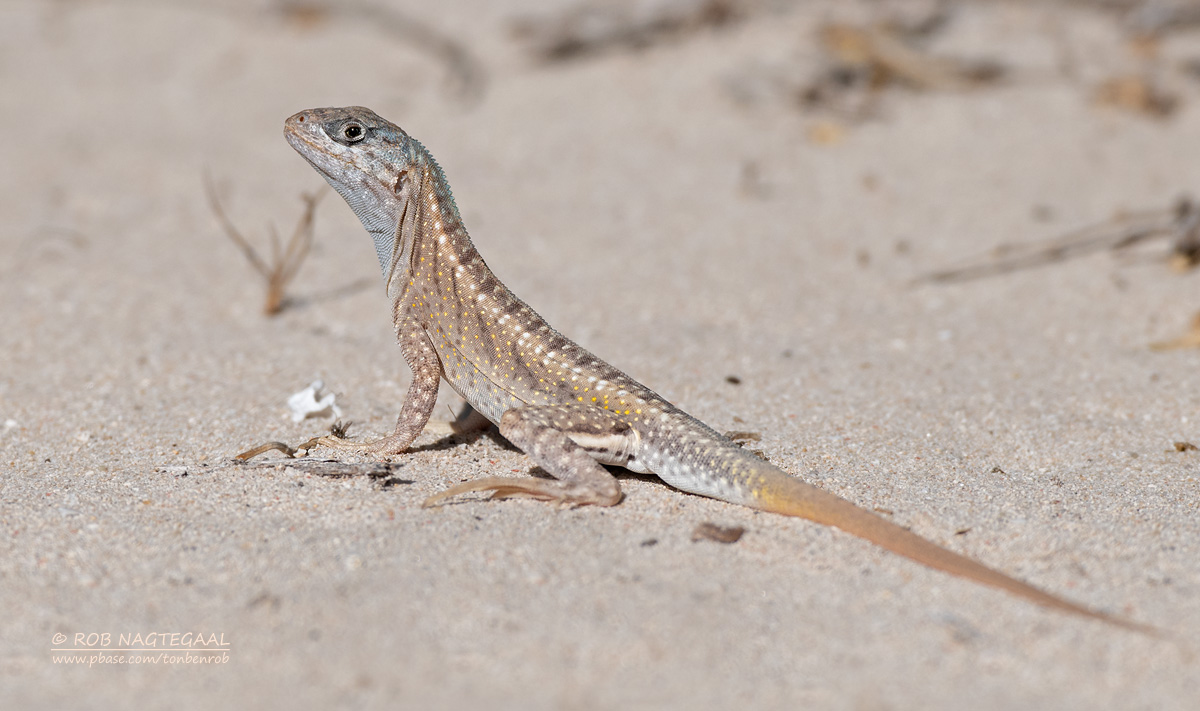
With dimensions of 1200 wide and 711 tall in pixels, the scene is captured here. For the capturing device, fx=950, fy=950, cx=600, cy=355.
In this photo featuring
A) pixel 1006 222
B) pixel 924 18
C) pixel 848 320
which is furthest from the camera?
pixel 924 18

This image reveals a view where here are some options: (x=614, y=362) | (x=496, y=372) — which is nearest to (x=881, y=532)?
(x=496, y=372)

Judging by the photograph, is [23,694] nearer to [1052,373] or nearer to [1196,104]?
[1052,373]

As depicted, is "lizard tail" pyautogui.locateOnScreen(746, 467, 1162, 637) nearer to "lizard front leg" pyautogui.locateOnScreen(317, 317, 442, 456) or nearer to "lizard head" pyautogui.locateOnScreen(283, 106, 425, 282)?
"lizard front leg" pyautogui.locateOnScreen(317, 317, 442, 456)

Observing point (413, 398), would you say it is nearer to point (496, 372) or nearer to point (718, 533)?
point (496, 372)

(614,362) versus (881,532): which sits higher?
(881,532)

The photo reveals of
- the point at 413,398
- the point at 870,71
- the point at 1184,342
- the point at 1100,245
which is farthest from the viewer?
the point at 870,71

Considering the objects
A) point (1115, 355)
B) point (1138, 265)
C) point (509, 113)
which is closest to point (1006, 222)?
point (1138, 265)

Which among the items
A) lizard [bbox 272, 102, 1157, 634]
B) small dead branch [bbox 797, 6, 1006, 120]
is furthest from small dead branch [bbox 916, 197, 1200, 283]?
lizard [bbox 272, 102, 1157, 634]
